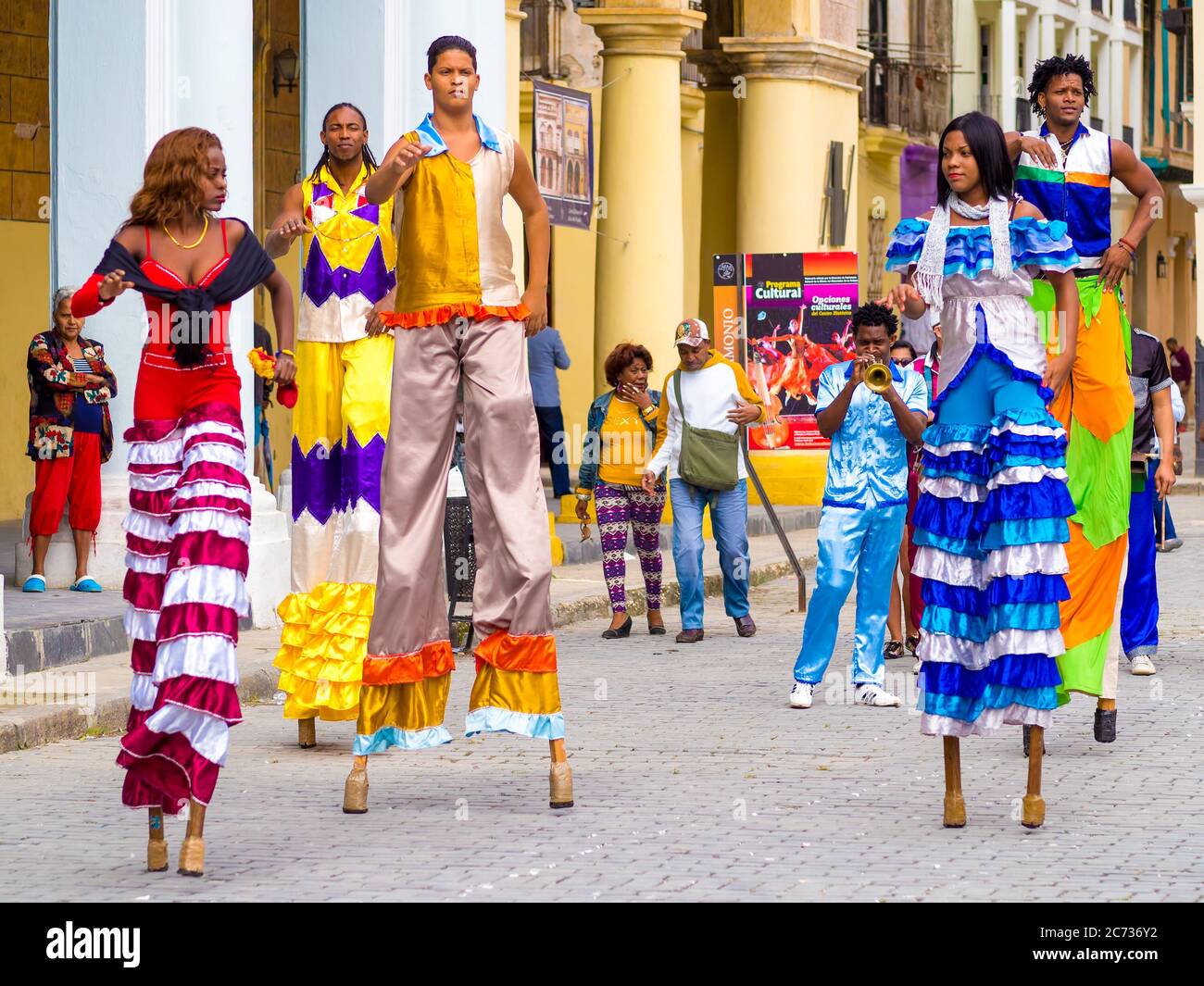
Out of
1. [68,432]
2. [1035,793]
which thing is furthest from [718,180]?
[1035,793]

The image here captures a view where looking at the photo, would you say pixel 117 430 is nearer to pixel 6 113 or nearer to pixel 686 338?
pixel 686 338

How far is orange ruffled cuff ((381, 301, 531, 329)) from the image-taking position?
8094 millimetres

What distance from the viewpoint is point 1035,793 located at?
25.0 ft

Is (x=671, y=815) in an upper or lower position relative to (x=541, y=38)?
lower

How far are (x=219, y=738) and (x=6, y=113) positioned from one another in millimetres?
14507

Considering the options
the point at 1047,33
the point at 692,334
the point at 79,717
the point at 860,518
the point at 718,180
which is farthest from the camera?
the point at 1047,33

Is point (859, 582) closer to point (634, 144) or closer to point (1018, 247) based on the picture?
point (1018, 247)

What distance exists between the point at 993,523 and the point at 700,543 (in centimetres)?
660

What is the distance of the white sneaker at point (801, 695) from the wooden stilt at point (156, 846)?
436 centimetres

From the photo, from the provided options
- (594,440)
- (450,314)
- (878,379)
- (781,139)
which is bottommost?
(594,440)

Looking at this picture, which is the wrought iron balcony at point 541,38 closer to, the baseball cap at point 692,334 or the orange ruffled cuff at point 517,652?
the baseball cap at point 692,334

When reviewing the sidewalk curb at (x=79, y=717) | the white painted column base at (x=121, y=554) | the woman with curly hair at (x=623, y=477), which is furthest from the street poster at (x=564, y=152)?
the sidewalk curb at (x=79, y=717)

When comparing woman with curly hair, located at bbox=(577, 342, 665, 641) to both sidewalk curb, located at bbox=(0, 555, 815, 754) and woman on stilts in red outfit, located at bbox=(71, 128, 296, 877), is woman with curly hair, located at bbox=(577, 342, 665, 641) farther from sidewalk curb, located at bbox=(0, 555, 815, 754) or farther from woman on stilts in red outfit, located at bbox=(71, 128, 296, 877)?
woman on stilts in red outfit, located at bbox=(71, 128, 296, 877)
